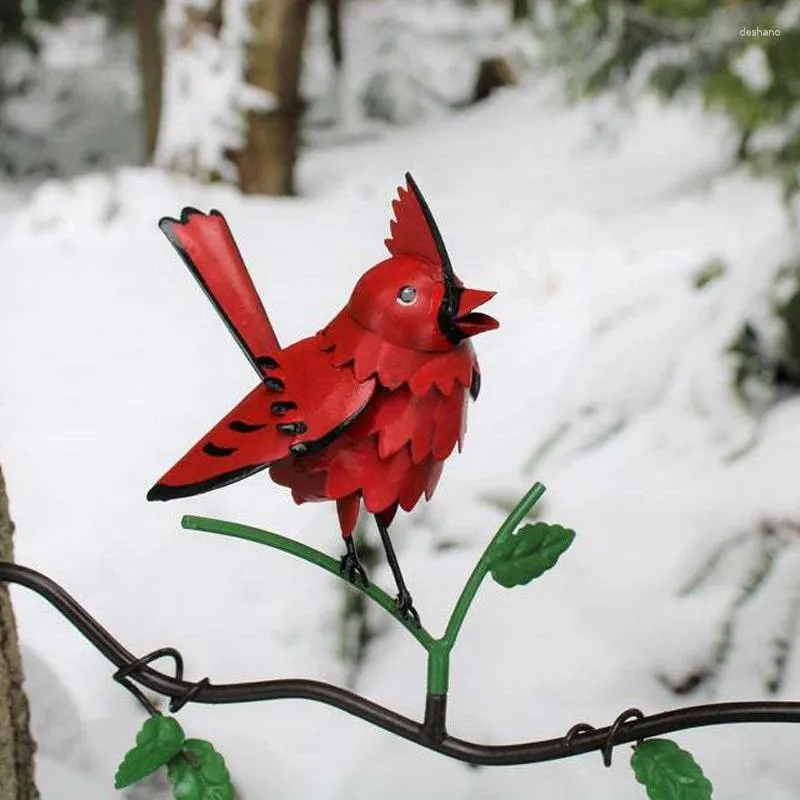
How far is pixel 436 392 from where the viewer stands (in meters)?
0.55

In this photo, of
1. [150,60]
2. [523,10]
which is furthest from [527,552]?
[150,60]

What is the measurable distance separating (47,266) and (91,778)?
1252 millimetres

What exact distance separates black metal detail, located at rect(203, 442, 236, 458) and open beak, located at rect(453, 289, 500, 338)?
0.13 meters

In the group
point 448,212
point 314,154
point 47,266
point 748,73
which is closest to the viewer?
point 748,73

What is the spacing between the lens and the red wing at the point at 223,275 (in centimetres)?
58

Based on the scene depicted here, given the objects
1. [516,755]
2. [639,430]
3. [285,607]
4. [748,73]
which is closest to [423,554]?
[285,607]

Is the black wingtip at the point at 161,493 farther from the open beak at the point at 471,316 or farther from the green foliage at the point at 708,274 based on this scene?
the green foliage at the point at 708,274

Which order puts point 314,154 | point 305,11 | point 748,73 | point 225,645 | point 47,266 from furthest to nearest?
point 314,154 < point 305,11 < point 47,266 < point 748,73 < point 225,645

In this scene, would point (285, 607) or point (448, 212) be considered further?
point (448, 212)

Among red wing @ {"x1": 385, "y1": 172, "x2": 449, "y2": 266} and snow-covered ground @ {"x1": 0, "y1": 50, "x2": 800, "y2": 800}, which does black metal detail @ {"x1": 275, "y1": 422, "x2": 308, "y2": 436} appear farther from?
snow-covered ground @ {"x1": 0, "y1": 50, "x2": 800, "y2": 800}

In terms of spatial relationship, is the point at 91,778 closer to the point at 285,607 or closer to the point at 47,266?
the point at 285,607

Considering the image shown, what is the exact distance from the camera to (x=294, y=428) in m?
0.53

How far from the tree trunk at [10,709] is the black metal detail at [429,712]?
77 mm

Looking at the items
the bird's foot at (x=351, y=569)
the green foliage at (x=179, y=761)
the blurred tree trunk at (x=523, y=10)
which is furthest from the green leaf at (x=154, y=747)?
the blurred tree trunk at (x=523, y=10)
